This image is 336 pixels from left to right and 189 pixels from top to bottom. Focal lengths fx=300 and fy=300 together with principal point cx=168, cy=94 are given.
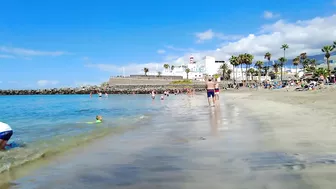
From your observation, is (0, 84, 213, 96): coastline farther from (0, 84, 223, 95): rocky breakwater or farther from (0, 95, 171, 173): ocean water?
(0, 95, 171, 173): ocean water

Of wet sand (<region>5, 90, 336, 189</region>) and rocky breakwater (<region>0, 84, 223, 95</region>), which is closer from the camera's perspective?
wet sand (<region>5, 90, 336, 189</region>)

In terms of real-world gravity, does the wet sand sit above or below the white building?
below

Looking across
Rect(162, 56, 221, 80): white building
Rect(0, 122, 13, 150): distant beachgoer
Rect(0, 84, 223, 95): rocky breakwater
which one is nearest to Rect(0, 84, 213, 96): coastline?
Rect(0, 84, 223, 95): rocky breakwater

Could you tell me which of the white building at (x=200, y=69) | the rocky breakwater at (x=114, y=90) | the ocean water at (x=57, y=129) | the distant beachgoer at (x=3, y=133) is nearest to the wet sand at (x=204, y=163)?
the ocean water at (x=57, y=129)

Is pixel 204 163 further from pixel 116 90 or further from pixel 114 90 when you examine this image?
pixel 114 90

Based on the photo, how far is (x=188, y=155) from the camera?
20.0 ft

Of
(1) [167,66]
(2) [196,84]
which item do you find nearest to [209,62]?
(1) [167,66]

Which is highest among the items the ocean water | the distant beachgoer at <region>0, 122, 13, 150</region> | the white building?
the white building

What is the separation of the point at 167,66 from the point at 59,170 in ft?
462

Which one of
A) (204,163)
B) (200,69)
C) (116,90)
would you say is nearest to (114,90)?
(116,90)

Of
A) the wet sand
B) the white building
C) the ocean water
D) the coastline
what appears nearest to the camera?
the wet sand

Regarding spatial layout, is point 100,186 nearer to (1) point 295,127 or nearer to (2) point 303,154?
(2) point 303,154

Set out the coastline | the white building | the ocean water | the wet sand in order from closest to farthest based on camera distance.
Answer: the wet sand → the ocean water → the coastline → the white building

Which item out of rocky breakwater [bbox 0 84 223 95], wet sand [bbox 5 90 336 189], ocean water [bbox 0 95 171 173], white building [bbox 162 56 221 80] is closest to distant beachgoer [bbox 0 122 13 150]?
ocean water [bbox 0 95 171 173]
